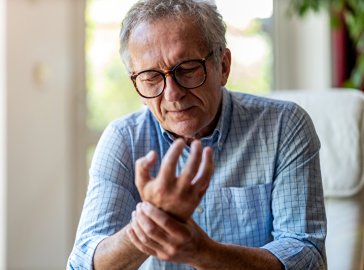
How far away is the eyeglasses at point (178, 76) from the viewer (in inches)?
55.3

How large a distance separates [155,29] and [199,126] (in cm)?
23

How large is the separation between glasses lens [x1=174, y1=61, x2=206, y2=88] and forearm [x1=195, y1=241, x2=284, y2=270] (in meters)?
0.37

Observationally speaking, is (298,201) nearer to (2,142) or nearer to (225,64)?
(225,64)

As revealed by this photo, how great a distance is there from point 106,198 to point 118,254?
22 centimetres

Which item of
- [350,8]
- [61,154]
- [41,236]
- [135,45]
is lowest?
[41,236]

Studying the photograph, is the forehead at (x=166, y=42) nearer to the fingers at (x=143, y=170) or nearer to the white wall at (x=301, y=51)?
the fingers at (x=143, y=170)

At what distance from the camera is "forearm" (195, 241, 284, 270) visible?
1183 millimetres

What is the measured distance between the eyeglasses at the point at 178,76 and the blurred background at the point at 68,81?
5.33ft

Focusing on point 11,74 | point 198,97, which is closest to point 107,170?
point 198,97

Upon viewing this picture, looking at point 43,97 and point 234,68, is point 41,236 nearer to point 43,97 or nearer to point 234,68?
point 43,97

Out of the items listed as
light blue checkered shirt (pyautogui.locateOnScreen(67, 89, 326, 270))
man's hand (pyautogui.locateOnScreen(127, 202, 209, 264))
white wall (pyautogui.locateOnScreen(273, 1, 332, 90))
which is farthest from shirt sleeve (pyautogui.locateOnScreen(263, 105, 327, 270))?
white wall (pyautogui.locateOnScreen(273, 1, 332, 90))

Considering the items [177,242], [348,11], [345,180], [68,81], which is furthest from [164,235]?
[348,11]

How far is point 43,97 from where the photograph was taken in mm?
3141

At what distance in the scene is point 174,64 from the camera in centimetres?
139
